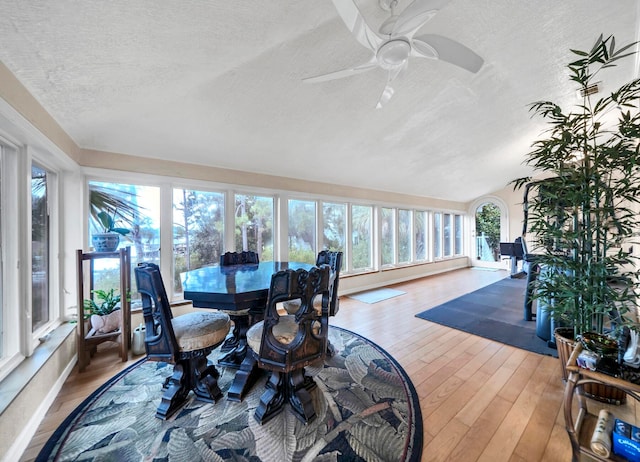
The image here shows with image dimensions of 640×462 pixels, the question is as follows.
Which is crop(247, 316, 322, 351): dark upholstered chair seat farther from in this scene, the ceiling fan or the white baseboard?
the ceiling fan

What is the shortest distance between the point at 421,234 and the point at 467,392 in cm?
Answer: 544

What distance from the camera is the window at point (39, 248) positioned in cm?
204

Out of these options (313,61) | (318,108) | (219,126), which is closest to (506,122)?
(318,108)

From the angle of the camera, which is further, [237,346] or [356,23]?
[237,346]


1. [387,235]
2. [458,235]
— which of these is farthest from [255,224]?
[458,235]

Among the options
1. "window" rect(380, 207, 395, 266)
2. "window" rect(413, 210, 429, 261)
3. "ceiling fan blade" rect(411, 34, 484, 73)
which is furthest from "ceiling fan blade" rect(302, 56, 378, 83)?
"window" rect(413, 210, 429, 261)

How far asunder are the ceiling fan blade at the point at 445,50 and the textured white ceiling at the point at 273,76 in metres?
0.45

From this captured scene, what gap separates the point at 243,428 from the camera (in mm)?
1543

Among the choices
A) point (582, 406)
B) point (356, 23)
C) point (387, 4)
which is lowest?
point (582, 406)

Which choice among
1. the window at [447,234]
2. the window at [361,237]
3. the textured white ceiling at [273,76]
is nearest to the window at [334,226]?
the window at [361,237]

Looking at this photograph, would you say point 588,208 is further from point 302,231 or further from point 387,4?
point 302,231

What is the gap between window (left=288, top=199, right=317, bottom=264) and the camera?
4.31 meters

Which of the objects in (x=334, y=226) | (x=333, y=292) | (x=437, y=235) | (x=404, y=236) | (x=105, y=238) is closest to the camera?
(x=105, y=238)

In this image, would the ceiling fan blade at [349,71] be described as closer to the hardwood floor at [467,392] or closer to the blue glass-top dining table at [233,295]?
the blue glass-top dining table at [233,295]
